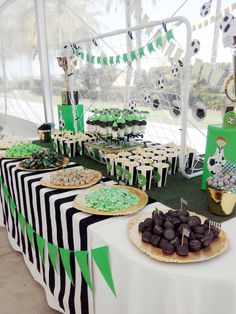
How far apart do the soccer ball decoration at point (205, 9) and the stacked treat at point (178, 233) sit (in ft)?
3.77

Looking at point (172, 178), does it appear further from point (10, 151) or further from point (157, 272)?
Result: point (10, 151)

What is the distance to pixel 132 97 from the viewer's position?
6.21ft

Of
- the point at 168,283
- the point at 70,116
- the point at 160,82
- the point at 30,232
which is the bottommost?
the point at 30,232

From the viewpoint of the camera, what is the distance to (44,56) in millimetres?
3018

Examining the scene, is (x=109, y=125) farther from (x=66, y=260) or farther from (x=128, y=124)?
(x=66, y=260)

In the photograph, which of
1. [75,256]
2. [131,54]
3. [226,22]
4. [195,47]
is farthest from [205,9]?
[75,256]

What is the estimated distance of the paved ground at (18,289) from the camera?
4.37ft

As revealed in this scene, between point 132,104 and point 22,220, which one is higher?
point 132,104

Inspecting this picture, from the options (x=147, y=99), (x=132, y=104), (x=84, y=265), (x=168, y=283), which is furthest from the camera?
(x=132, y=104)

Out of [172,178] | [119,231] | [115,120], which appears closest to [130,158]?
[172,178]

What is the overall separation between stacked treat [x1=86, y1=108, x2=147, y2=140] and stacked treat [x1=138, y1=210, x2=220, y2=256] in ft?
2.45

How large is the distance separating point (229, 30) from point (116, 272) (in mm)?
1029

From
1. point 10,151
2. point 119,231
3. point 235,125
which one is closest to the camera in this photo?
point 119,231

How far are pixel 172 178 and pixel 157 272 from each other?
0.64m
